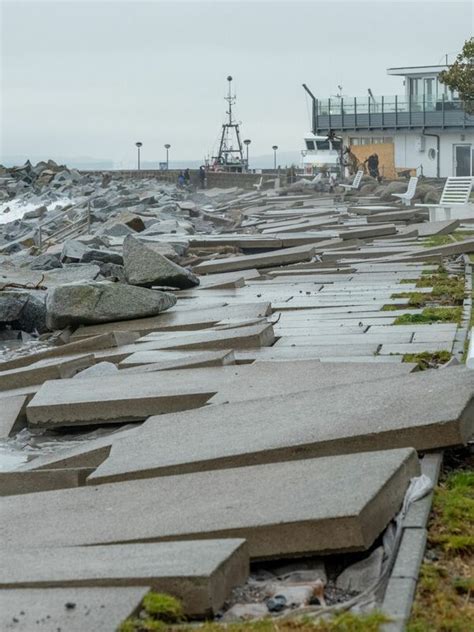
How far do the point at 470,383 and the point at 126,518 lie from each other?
2090 mm

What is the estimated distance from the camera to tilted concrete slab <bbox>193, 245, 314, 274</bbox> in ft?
54.7

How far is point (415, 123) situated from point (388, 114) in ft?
6.08

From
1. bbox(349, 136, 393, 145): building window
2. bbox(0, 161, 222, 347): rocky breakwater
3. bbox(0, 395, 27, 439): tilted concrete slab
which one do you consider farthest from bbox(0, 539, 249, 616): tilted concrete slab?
bbox(349, 136, 393, 145): building window

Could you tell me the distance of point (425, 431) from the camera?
5559 mm

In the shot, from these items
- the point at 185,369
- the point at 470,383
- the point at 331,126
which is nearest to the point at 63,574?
the point at 470,383

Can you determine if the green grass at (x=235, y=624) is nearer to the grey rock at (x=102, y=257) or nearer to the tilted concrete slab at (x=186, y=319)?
the tilted concrete slab at (x=186, y=319)

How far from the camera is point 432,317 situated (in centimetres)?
1050

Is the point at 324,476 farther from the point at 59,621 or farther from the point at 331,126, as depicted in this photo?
the point at 331,126

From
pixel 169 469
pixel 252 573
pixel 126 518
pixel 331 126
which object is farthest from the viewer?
pixel 331 126

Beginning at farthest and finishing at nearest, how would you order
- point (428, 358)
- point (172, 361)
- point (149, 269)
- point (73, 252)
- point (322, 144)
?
point (322, 144), point (73, 252), point (149, 269), point (172, 361), point (428, 358)

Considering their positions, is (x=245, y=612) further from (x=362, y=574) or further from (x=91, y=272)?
(x=91, y=272)

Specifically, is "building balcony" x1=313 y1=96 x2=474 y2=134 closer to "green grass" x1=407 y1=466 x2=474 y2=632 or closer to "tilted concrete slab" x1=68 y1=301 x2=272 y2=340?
"tilted concrete slab" x1=68 y1=301 x2=272 y2=340

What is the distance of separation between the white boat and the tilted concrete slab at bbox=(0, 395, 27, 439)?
5996cm

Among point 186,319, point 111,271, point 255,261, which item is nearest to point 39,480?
point 186,319
